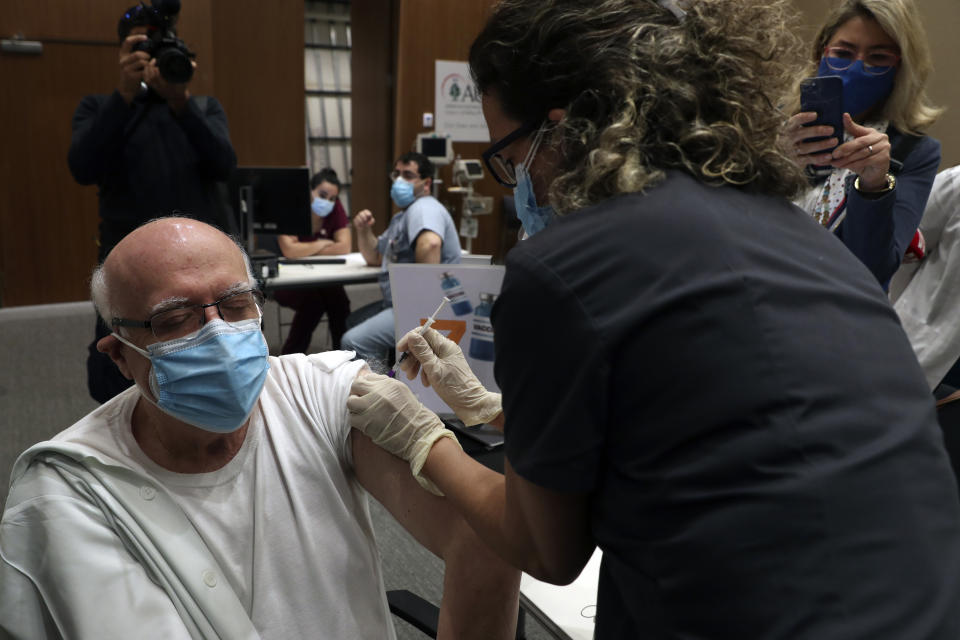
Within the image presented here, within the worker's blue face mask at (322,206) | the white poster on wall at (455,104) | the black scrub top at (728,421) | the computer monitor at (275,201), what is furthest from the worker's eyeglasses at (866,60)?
the white poster on wall at (455,104)

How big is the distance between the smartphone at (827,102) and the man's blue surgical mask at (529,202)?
111 centimetres

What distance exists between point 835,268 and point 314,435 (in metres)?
0.98

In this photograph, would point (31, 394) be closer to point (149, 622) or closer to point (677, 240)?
point (149, 622)

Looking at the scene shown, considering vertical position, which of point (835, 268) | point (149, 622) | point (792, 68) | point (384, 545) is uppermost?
point (792, 68)

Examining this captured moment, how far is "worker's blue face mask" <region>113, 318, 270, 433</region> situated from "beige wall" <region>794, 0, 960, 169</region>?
14.8ft

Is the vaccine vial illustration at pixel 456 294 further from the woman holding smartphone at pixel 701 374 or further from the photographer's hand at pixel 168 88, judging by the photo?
the photographer's hand at pixel 168 88

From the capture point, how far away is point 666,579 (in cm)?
80

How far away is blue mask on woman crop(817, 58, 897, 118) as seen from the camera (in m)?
2.04

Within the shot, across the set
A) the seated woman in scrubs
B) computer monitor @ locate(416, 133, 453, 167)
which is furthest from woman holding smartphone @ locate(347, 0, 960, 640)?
computer monitor @ locate(416, 133, 453, 167)

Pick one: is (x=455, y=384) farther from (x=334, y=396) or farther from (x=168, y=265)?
(x=168, y=265)

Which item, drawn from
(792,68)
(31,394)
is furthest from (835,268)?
(31,394)

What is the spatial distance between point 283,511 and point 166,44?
217cm

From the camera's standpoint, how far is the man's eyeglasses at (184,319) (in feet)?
4.37

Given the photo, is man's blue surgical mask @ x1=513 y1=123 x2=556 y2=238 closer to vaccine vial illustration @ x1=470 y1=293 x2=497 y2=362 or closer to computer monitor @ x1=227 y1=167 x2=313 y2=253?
vaccine vial illustration @ x1=470 y1=293 x2=497 y2=362
